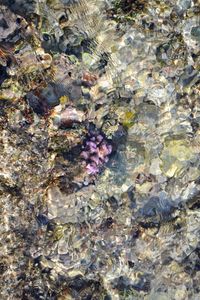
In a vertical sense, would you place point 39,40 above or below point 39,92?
above

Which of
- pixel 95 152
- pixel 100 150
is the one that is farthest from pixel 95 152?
pixel 100 150

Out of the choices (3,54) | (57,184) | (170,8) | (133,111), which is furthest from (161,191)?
(3,54)

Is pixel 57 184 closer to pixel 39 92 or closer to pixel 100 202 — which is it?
pixel 100 202

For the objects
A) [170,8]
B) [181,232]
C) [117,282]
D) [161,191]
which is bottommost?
[117,282]

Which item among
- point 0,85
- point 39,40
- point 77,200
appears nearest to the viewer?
point 0,85

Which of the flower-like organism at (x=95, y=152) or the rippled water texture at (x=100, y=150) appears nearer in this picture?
the rippled water texture at (x=100, y=150)

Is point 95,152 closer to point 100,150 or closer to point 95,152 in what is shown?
point 95,152

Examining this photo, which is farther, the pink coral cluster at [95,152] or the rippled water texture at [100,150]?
the pink coral cluster at [95,152]
